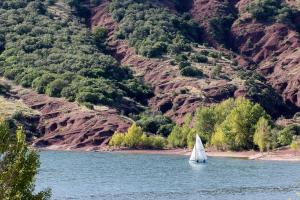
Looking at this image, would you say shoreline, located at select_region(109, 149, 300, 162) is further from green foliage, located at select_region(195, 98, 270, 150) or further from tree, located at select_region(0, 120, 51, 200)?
tree, located at select_region(0, 120, 51, 200)

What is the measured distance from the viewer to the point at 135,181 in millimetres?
100250

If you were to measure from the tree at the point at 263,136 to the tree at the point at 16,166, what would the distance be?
376ft

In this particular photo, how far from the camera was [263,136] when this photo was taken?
493ft

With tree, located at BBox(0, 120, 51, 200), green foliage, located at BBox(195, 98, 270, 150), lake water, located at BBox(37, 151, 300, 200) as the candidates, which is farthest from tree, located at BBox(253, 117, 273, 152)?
tree, located at BBox(0, 120, 51, 200)

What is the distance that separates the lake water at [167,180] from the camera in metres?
84.1

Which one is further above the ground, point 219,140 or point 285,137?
point 285,137

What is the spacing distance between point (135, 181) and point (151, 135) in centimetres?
9030

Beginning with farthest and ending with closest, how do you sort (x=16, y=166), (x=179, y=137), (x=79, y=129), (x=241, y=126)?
(x=79, y=129) → (x=179, y=137) → (x=241, y=126) → (x=16, y=166)

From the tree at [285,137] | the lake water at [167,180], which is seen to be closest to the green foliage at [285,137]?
the tree at [285,137]

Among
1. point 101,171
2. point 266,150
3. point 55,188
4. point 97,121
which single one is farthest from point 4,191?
point 97,121

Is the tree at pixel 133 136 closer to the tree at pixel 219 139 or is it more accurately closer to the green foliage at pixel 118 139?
the green foliage at pixel 118 139

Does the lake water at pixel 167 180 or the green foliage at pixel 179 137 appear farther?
the green foliage at pixel 179 137

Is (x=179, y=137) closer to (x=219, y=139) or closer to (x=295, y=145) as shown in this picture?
(x=219, y=139)

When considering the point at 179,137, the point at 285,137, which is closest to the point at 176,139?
the point at 179,137
